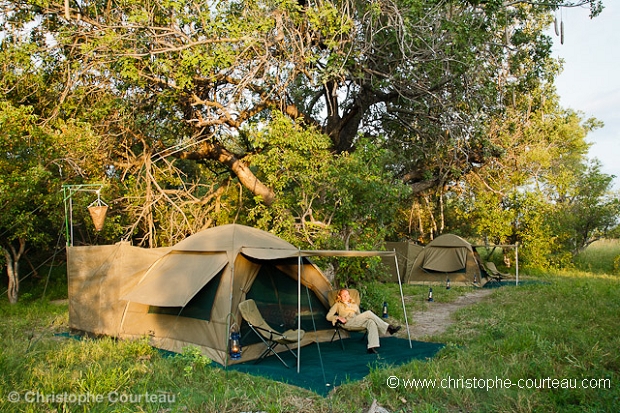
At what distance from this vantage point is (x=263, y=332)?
20.9 feet

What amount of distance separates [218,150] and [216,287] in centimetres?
547

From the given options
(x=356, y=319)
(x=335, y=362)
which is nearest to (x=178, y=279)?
(x=335, y=362)

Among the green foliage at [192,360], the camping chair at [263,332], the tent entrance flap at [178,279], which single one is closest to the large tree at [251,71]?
the tent entrance flap at [178,279]

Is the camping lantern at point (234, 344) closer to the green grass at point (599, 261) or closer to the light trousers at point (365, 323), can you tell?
the light trousers at point (365, 323)

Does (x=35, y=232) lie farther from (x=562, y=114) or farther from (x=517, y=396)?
(x=562, y=114)

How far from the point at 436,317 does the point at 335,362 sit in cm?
386

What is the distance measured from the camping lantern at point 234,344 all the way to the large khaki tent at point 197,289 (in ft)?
0.25

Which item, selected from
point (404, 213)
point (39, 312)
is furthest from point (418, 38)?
point (404, 213)

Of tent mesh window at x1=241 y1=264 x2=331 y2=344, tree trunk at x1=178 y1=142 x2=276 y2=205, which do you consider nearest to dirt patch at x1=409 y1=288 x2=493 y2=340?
tent mesh window at x1=241 y1=264 x2=331 y2=344

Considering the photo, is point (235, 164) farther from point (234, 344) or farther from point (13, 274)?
point (234, 344)

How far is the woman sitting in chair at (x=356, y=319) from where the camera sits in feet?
22.0

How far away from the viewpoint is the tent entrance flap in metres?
6.20

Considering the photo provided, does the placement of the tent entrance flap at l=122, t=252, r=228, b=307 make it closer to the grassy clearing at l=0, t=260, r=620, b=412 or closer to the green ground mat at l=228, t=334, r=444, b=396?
the grassy clearing at l=0, t=260, r=620, b=412

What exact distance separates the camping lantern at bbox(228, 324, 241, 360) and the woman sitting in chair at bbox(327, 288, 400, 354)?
4.67ft
